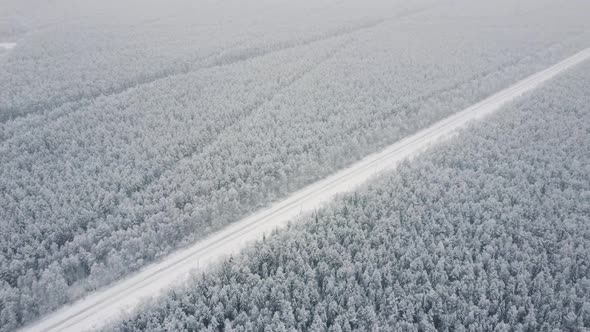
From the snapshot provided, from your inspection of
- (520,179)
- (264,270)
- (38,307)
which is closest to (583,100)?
(520,179)

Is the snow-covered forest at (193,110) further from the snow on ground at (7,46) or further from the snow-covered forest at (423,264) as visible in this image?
the snow on ground at (7,46)

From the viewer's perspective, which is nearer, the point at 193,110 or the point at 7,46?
the point at 193,110

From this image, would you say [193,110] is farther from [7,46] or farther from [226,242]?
[7,46]

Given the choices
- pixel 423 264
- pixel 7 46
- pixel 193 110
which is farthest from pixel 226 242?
pixel 7 46

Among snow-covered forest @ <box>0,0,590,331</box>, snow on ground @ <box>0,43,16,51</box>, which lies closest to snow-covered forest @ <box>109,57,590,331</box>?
snow-covered forest @ <box>0,0,590,331</box>

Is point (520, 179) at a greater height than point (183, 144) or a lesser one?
lesser

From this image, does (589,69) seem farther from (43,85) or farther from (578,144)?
(43,85)
